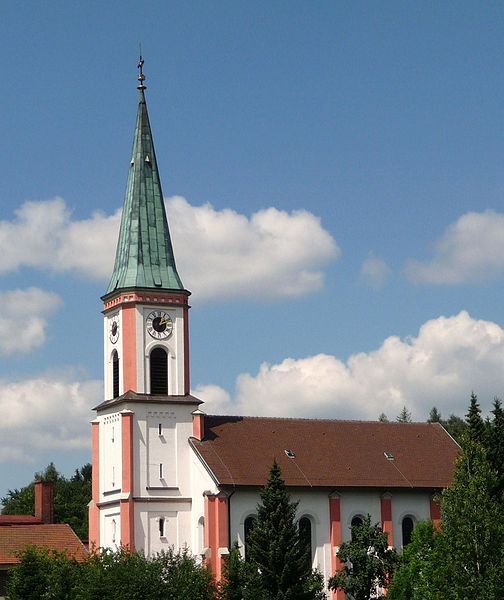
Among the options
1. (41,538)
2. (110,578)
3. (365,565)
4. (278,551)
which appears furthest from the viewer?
(41,538)

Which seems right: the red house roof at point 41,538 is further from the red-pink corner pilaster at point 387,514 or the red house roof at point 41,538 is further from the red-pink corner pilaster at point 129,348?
the red-pink corner pilaster at point 387,514

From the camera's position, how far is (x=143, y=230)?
81.8m

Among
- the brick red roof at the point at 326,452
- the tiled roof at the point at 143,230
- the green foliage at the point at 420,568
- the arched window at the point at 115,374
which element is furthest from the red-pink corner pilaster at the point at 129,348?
the green foliage at the point at 420,568

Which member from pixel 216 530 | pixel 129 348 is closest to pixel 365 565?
pixel 216 530

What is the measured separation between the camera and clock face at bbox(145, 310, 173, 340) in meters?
79.5

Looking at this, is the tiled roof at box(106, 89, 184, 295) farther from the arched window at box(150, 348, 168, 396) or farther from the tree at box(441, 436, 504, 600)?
the tree at box(441, 436, 504, 600)

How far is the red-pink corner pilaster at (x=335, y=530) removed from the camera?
7756 centimetres

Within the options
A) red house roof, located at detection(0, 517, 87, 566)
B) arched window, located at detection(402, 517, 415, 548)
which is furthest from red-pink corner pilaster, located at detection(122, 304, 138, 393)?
arched window, located at detection(402, 517, 415, 548)

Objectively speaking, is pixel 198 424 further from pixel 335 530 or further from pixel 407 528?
pixel 407 528

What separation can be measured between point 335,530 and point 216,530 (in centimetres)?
785

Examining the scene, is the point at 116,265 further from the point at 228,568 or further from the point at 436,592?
the point at 436,592

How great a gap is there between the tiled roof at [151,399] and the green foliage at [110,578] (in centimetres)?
1145

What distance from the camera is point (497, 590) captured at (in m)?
58.9

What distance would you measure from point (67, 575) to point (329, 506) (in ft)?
63.1
